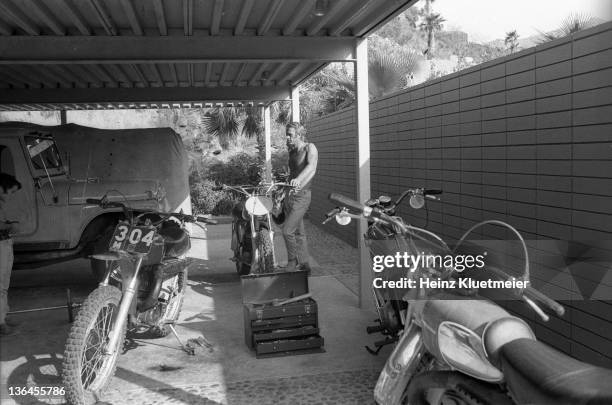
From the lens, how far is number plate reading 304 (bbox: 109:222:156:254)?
427 centimetres

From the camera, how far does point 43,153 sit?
734 cm

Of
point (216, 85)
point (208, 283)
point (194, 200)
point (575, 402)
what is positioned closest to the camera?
point (575, 402)

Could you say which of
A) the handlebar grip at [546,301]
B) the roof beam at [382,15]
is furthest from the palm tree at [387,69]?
the handlebar grip at [546,301]

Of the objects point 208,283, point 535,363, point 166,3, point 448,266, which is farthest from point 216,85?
point 535,363

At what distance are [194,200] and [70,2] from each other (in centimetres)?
1157

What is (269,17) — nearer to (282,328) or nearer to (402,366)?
(282,328)

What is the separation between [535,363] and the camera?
199cm

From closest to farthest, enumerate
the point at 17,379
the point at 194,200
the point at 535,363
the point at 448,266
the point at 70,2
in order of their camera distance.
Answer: the point at 535,363 → the point at 448,266 → the point at 17,379 → the point at 70,2 → the point at 194,200

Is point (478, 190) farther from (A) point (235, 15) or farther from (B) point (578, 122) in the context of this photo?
(A) point (235, 15)

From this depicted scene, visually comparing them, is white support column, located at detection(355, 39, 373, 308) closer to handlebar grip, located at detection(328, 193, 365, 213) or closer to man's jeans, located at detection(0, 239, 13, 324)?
handlebar grip, located at detection(328, 193, 365, 213)

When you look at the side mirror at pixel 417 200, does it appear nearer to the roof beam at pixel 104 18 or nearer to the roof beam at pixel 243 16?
the roof beam at pixel 243 16

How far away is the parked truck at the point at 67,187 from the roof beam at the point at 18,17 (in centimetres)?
163

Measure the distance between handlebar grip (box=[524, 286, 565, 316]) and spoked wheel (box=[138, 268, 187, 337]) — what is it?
3204 mm

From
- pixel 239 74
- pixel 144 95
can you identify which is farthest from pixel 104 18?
pixel 144 95
